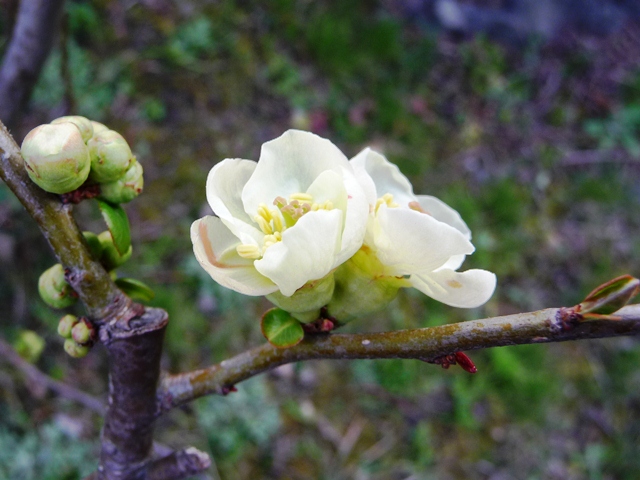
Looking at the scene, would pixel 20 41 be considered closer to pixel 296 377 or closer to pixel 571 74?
pixel 296 377

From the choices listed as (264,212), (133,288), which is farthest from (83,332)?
(264,212)

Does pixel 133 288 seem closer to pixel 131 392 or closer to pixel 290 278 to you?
pixel 131 392

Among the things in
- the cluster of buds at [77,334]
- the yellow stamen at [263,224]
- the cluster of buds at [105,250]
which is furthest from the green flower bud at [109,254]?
the yellow stamen at [263,224]

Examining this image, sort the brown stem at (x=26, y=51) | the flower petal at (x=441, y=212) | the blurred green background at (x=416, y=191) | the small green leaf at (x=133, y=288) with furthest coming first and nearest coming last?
the blurred green background at (x=416, y=191), the brown stem at (x=26, y=51), the flower petal at (x=441, y=212), the small green leaf at (x=133, y=288)

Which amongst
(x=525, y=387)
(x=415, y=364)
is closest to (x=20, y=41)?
(x=415, y=364)

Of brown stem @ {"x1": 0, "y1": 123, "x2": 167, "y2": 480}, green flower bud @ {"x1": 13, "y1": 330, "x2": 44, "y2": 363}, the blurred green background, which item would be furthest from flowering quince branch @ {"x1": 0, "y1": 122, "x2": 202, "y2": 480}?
the blurred green background

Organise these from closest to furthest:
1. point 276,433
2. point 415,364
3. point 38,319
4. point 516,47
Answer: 1. point 38,319
2. point 276,433
3. point 415,364
4. point 516,47

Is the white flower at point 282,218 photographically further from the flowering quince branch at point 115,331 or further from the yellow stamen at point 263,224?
the flowering quince branch at point 115,331
